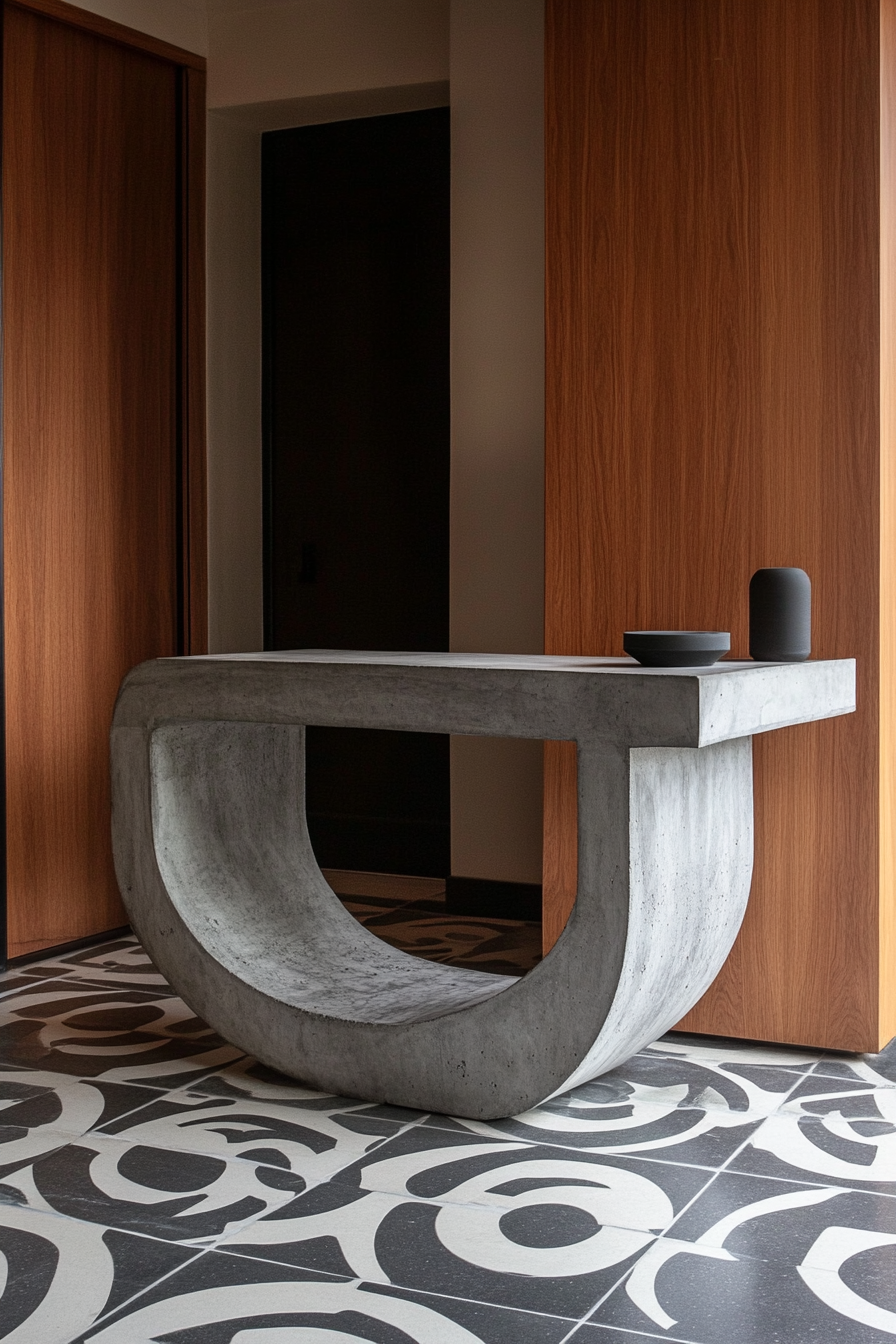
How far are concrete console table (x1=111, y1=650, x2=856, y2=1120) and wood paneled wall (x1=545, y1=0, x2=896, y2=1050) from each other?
18 centimetres

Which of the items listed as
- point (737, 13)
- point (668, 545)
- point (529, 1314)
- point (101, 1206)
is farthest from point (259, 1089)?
point (737, 13)

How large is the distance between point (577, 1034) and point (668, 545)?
112cm

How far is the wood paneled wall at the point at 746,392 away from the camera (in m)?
2.87

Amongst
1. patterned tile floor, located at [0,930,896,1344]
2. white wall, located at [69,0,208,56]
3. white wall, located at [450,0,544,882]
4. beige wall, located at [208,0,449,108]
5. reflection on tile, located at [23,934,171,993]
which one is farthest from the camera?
beige wall, located at [208,0,449,108]

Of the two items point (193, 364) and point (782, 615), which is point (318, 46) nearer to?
point (193, 364)

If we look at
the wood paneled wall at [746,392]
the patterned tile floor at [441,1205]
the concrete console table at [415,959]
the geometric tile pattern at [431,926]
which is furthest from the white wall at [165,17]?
the patterned tile floor at [441,1205]

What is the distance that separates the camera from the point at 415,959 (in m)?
3.13

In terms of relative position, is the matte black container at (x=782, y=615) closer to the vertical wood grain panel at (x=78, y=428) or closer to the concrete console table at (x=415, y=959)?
the concrete console table at (x=415, y=959)

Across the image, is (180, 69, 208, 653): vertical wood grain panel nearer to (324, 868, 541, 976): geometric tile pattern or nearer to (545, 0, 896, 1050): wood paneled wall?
(324, 868, 541, 976): geometric tile pattern

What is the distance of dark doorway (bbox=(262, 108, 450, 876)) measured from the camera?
14.8ft

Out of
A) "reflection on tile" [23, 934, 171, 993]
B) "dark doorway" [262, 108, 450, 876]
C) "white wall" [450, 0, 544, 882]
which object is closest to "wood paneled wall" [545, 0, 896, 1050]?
"white wall" [450, 0, 544, 882]

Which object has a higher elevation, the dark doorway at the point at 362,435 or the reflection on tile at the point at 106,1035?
the dark doorway at the point at 362,435

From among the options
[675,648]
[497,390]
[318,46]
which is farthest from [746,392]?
[318,46]

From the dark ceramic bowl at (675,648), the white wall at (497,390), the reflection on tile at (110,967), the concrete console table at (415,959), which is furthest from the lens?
the white wall at (497,390)
